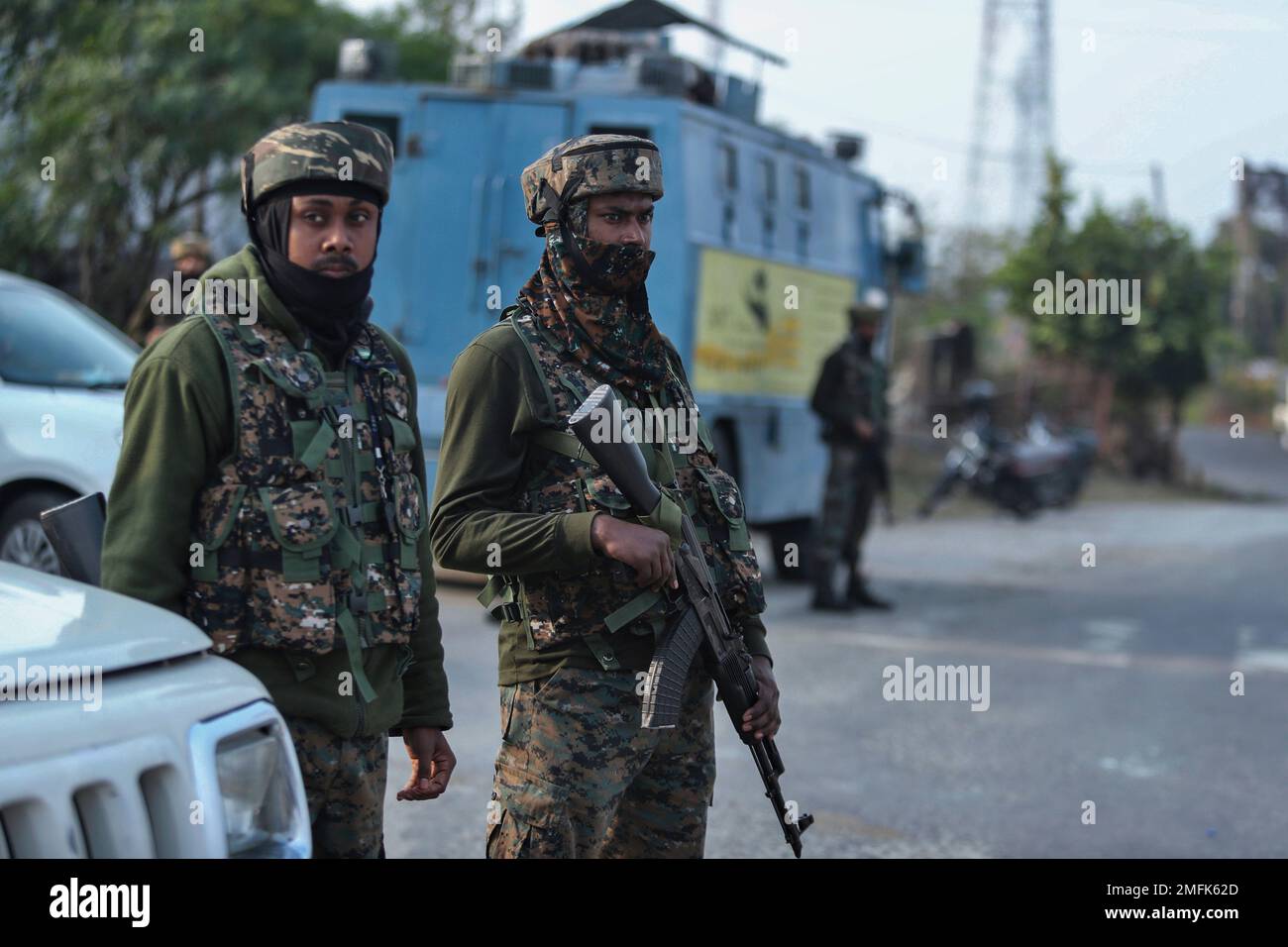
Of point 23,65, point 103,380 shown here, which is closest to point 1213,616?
point 103,380

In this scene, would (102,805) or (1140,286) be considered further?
(1140,286)

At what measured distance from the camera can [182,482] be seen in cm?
245

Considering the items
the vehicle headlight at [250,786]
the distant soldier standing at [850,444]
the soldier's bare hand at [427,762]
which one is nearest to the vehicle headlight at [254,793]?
the vehicle headlight at [250,786]

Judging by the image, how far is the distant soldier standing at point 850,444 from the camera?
31.8 ft

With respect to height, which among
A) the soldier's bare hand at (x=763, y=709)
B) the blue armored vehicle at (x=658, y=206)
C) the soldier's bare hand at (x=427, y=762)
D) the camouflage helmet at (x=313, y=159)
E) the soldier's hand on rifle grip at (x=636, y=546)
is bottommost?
the soldier's bare hand at (x=427, y=762)

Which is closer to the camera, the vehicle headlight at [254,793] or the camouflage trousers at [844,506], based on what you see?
the vehicle headlight at [254,793]

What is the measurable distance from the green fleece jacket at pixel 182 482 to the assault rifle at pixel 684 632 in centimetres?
49

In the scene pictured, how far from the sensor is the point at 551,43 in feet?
32.6

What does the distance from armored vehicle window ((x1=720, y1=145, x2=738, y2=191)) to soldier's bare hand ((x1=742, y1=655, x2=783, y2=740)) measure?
7193mm

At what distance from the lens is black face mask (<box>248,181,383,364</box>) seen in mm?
2578

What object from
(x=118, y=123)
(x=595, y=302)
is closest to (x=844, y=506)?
(x=595, y=302)

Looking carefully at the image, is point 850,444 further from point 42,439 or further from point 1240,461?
point 1240,461

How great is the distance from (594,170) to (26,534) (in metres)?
4.87

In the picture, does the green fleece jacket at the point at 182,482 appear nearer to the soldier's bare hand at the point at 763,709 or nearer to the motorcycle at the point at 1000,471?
the soldier's bare hand at the point at 763,709
